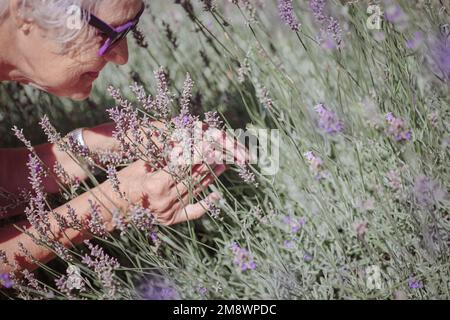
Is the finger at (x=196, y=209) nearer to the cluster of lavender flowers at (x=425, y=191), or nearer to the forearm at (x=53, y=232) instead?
the forearm at (x=53, y=232)

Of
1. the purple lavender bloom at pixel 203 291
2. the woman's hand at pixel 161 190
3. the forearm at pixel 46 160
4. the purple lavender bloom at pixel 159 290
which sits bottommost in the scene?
the purple lavender bloom at pixel 203 291

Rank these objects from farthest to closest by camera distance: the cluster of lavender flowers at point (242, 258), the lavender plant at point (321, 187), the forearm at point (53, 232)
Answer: the forearm at point (53, 232) < the lavender plant at point (321, 187) < the cluster of lavender flowers at point (242, 258)

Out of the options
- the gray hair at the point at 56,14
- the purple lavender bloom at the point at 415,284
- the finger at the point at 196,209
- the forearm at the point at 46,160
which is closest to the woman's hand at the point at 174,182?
the finger at the point at 196,209

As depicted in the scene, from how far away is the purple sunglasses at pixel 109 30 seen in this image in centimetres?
158

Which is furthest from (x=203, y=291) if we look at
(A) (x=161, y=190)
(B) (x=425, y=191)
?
(B) (x=425, y=191)

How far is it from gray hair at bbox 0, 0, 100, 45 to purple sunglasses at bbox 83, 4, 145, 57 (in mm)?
26

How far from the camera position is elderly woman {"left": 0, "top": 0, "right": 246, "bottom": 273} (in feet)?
5.07

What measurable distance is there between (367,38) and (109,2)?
822mm

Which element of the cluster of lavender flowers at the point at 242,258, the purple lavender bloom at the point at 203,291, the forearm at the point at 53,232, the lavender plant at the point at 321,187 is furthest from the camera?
the forearm at the point at 53,232

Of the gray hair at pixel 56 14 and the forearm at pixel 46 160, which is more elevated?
the gray hair at pixel 56 14

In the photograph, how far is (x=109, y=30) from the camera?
1.61 meters

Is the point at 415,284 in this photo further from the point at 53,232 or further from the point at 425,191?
the point at 53,232

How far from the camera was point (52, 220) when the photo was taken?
1757 millimetres

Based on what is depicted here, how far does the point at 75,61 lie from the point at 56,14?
6.9 inches
